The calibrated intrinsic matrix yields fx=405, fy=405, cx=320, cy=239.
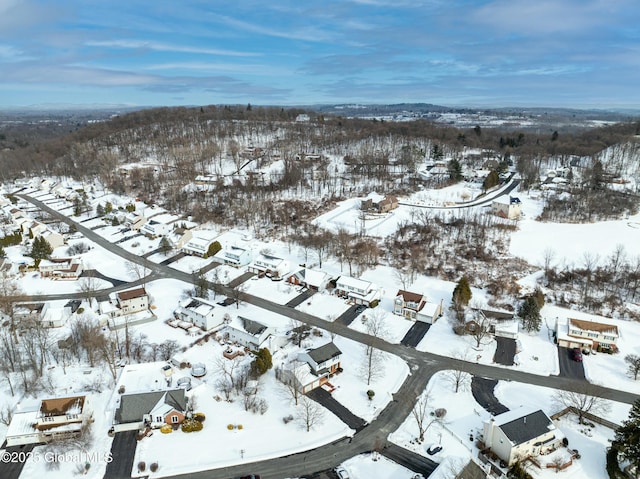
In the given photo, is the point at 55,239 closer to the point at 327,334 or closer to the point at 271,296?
the point at 271,296

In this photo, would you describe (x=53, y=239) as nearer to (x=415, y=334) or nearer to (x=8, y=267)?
(x=8, y=267)

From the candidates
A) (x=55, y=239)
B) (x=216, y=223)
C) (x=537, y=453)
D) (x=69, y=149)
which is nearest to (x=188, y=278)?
(x=216, y=223)

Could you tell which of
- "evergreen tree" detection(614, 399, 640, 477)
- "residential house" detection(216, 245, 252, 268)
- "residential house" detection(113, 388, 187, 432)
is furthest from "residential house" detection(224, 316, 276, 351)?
"evergreen tree" detection(614, 399, 640, 477)

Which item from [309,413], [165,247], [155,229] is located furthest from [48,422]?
[155,229]

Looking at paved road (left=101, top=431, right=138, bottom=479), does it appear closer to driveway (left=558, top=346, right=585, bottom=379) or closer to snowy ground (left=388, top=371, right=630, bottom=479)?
snowy ground (left=388, top=371, right=630, bottom=479)

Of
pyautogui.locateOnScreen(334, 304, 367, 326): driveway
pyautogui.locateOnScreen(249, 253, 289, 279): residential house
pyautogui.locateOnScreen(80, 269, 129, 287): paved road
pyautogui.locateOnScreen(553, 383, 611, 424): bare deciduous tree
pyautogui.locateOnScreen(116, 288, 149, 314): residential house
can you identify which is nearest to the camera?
pyautogui.locateOnScreen(553, 383, 611, 424): bare deciduous tree

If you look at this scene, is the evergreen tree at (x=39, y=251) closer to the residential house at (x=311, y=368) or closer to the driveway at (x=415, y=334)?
the residential house at (x=311, y=368)

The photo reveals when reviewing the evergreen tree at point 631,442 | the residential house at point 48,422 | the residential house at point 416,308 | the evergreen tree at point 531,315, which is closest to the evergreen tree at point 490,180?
the evergreen tree at point 531,315
